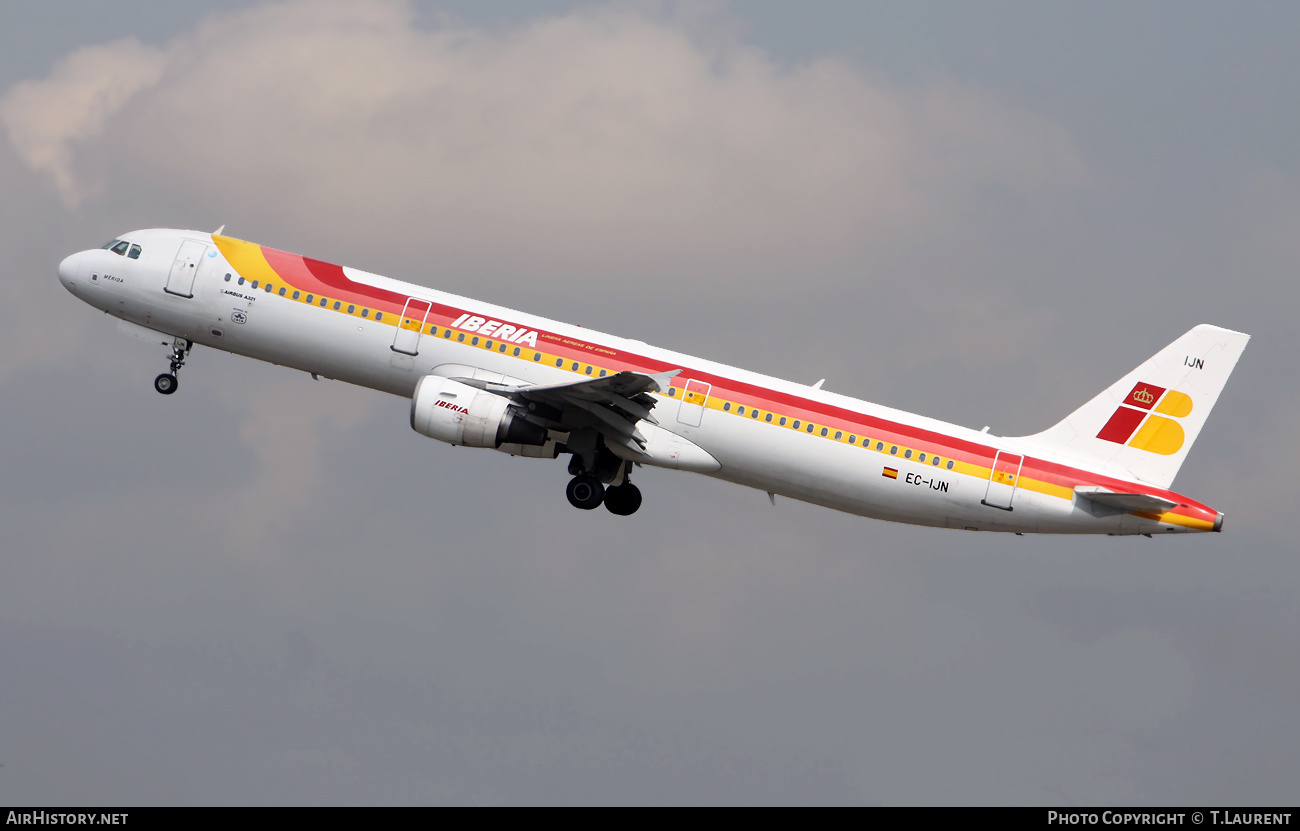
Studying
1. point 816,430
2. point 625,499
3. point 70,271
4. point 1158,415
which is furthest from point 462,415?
point 1158,415

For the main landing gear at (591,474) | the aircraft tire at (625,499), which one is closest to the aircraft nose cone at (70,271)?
the main landing gear at (591,474)

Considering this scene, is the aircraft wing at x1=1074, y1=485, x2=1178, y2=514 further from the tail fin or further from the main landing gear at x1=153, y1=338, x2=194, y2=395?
the main landing gear at x1=153, y1=338, x2=194, y2=395

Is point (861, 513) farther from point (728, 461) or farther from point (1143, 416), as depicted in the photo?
point (1143, 416)

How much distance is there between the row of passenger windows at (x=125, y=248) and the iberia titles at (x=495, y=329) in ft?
35.9

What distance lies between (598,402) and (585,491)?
3.89 metres

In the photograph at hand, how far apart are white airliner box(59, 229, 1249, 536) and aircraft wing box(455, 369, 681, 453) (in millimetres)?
69

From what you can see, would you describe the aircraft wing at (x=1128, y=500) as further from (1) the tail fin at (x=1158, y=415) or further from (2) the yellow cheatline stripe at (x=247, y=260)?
(2) the yellow cheatline stripe at (x=247, y=260)

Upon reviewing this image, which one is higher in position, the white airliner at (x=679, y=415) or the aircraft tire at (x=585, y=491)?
the white airliner at (x=679, y=415)

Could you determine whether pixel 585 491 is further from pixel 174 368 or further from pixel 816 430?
pixel 174 368

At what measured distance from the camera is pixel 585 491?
4188 centimetres

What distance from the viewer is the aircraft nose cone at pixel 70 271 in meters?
43.1

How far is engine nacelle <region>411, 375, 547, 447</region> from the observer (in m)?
38.9
